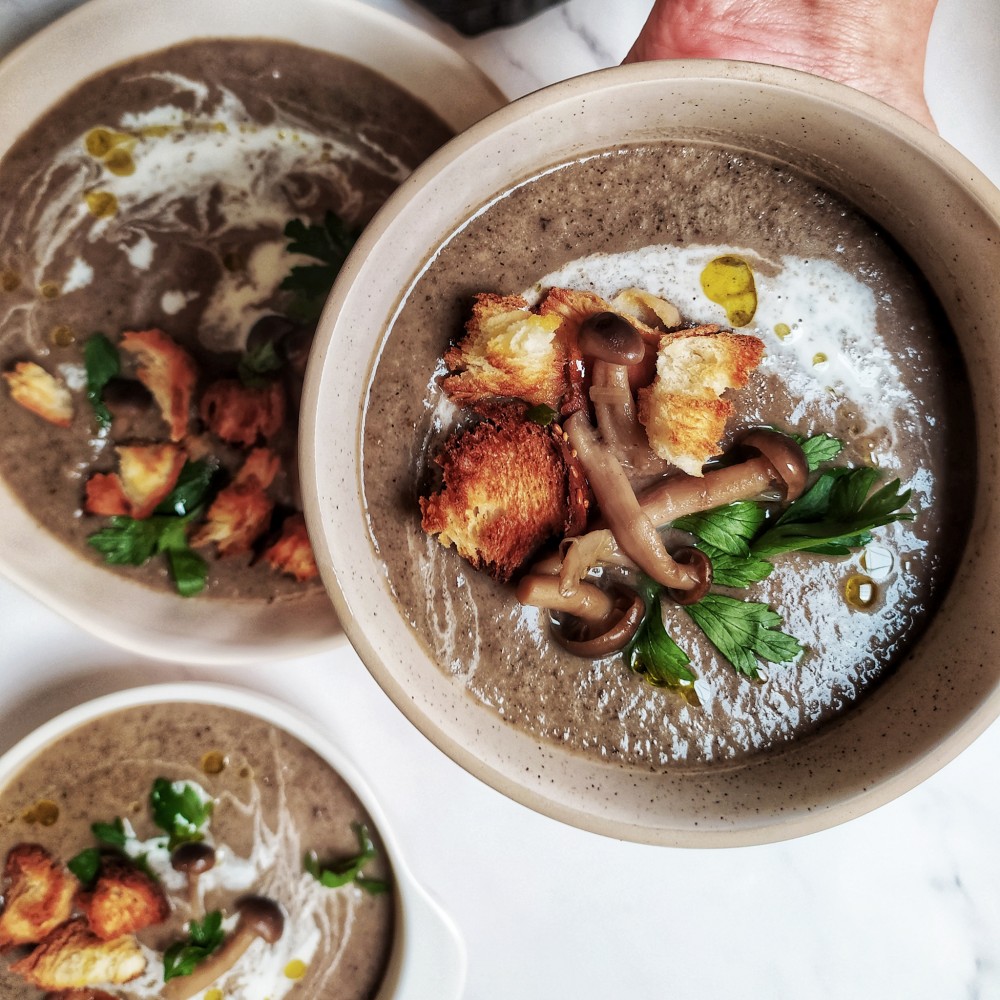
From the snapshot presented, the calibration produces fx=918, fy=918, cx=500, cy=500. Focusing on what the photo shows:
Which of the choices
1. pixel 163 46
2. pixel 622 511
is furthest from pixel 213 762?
pixel 163 46

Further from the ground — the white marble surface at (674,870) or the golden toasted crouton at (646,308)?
the golden toasted crouton at (646,308)

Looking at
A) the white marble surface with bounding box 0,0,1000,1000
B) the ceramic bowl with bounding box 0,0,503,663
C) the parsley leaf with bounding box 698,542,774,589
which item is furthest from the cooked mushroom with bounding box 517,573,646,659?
the white marble surface with bounding box 0,0,1000,1000

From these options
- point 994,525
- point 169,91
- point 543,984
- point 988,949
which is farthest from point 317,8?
point 988,949

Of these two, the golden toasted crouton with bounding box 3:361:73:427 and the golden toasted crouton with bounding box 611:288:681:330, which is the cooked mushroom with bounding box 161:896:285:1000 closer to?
the golden toasted crouton with bounding box 3:361:73:427

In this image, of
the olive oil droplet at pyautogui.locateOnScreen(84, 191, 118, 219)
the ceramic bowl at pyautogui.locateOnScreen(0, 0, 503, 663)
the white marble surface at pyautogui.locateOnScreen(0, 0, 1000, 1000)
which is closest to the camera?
the ceramic bowl at pyautogui.locateOnScreen(0, 0, 503, 663)

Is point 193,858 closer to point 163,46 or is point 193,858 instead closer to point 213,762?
point 213,762

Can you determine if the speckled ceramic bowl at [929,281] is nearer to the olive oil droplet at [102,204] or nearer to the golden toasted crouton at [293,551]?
the golden toasted crouton at [293,551]

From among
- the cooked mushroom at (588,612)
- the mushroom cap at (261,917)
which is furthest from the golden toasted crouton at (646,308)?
the mushroom cap at (261,917)
